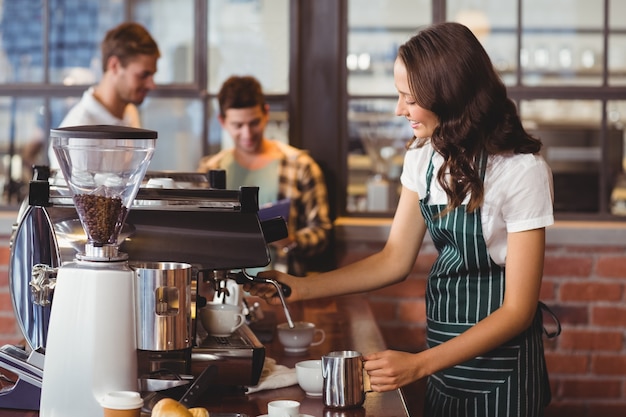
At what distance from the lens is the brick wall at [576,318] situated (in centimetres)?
347

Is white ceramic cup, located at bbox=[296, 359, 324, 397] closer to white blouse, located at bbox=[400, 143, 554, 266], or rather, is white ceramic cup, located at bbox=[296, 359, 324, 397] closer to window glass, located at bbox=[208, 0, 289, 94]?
white blouse, located at bbox=[400, 143, 554, 266]

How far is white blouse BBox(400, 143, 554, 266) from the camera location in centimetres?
186

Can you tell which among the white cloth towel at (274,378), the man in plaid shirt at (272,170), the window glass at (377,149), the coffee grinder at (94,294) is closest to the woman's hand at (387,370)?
the white cloth towel at (274,378)

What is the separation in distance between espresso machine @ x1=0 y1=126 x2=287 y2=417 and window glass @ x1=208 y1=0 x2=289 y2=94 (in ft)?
5.96

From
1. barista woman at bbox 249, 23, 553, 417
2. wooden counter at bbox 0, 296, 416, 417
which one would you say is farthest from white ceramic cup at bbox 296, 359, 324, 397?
barista woman at bbox 249, 23, 553, 417

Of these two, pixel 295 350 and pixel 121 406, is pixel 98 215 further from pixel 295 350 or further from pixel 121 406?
pixel 295 350

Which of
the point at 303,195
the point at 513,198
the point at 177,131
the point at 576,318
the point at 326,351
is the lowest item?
the point at 576,318

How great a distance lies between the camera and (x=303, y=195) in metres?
3.46

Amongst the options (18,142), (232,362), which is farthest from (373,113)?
(232,362)

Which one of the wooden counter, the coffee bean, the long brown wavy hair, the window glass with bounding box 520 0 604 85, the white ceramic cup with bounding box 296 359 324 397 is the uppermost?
the window glass with bounding box 520 0 604 85

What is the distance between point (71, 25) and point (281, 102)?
34.6 inches

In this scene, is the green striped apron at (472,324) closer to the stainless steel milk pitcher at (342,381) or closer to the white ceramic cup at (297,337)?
the white ceramic cup at (297,337)

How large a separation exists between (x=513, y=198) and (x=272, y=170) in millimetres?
1676

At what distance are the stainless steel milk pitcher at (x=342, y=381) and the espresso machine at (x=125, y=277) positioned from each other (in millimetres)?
177
